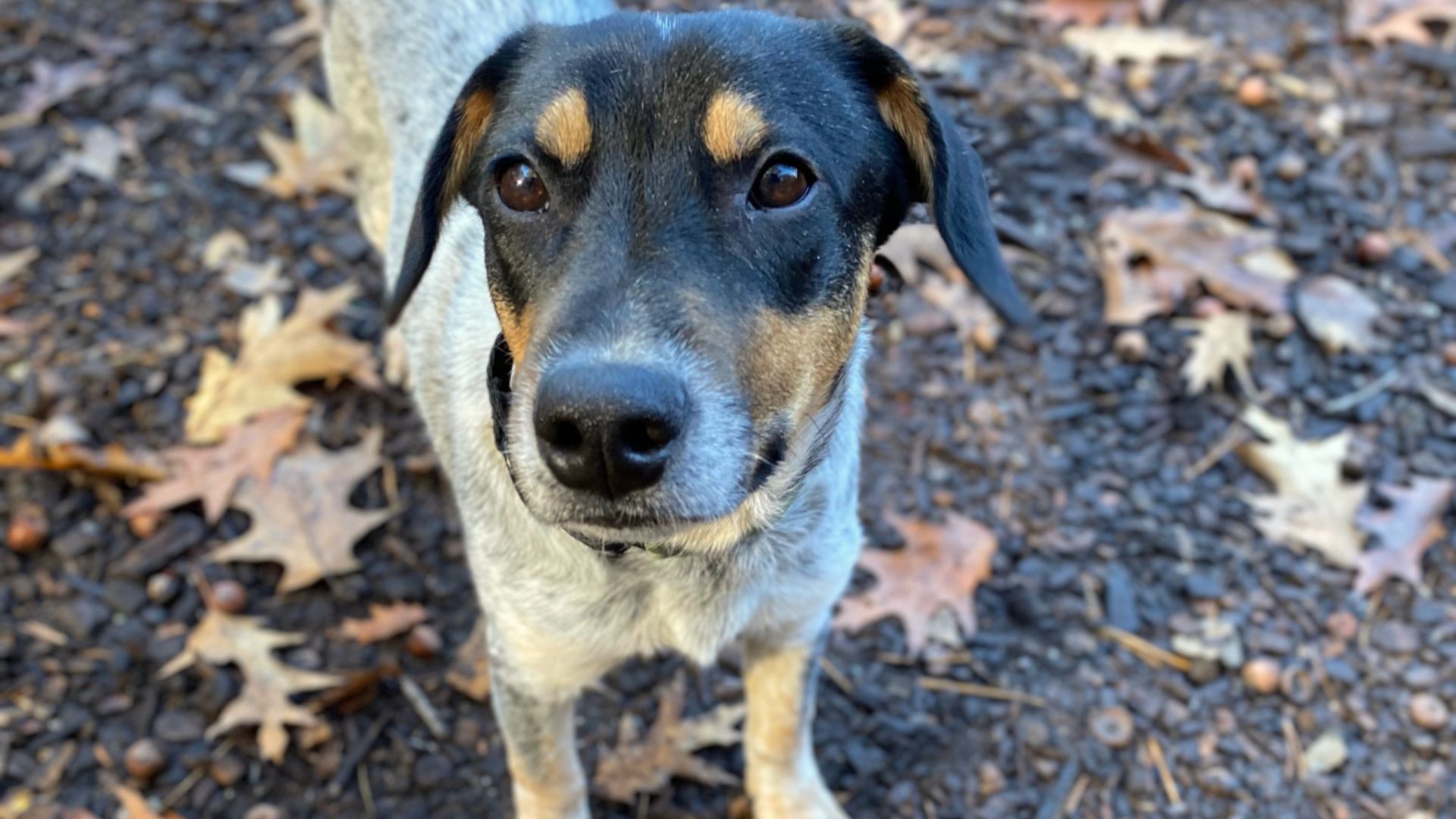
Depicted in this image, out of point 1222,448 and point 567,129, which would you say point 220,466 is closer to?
point 567,129

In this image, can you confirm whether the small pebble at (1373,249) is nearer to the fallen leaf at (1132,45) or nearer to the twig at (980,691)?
the fallen leaf at (1132,45)

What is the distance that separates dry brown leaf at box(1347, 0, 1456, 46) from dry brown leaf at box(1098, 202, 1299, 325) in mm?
1456

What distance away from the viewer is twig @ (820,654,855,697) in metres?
4.20

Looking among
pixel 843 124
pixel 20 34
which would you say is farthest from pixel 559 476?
pixel 20 34

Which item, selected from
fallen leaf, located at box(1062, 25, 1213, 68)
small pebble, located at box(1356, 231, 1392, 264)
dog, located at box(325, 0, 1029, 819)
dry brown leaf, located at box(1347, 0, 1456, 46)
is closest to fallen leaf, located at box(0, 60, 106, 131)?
dog, located at box(325, 0, 1029, 819)

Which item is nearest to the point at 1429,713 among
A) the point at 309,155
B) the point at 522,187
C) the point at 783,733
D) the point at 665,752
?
the point at 783,733

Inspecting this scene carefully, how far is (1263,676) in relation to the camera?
411 cm

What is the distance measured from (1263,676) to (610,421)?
289cm

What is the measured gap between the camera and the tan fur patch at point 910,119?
2686 millimetres

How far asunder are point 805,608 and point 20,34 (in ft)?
17.0

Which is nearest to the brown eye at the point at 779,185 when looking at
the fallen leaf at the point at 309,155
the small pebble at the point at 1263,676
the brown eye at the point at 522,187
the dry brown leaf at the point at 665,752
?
the brown eye at the point at 522,187

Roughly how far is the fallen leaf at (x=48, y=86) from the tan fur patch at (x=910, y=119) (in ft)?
15.4

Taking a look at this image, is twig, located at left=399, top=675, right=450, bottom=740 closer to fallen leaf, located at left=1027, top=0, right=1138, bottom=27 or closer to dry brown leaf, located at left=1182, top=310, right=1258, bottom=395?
dry brown leaf, located at left=1182, top=310, right=1258, bottom=395

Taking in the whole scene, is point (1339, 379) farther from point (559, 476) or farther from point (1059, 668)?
point (559, 476)
